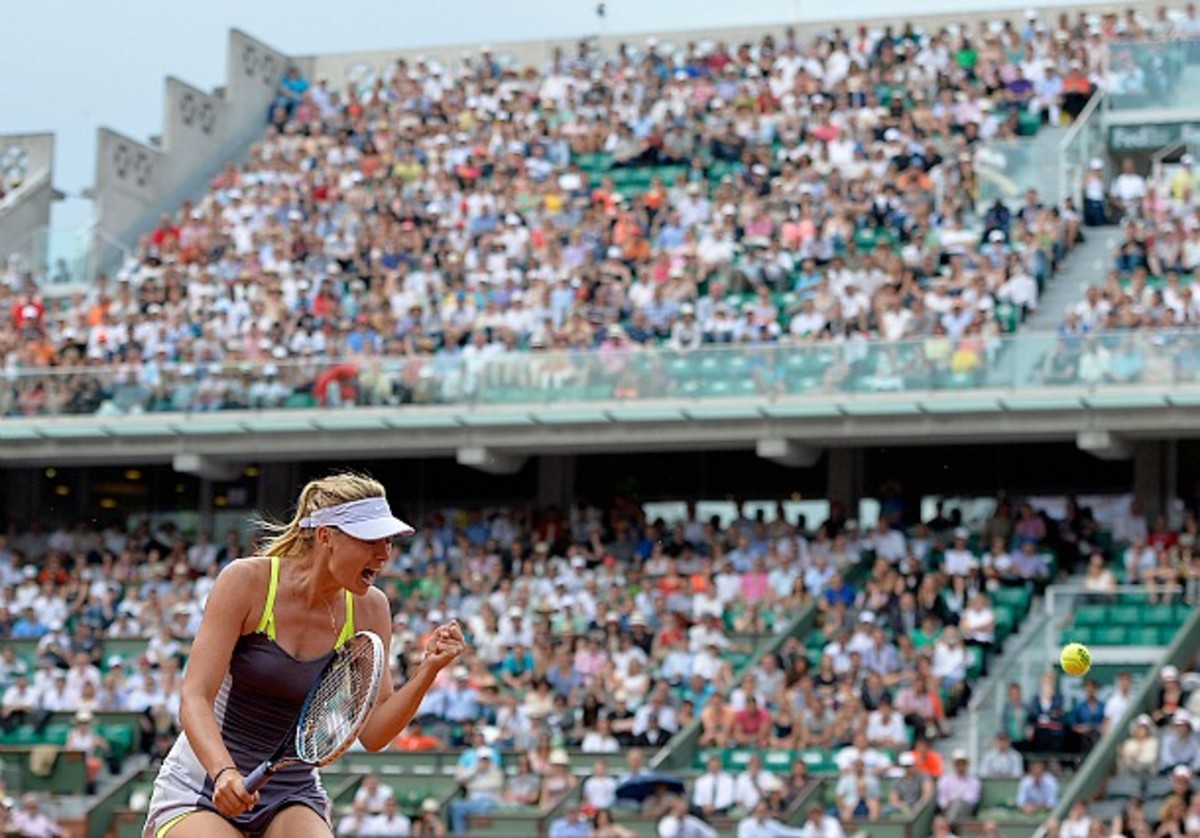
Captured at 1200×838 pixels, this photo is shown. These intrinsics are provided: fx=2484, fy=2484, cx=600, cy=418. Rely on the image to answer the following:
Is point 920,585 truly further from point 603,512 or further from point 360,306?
point 360,306

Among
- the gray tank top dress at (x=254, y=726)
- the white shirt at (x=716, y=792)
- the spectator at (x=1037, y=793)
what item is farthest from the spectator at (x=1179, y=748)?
the gray tank top dress at (x=254, y=726)

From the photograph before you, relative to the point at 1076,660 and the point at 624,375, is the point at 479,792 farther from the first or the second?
the point at 1076,660

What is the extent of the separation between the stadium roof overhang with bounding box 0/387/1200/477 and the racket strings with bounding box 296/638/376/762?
1940 cm

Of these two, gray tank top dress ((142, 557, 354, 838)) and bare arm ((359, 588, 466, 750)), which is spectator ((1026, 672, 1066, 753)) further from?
gray tank top dress ((142, 557, 354, 838))

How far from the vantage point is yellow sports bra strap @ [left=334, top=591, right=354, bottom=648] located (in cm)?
749

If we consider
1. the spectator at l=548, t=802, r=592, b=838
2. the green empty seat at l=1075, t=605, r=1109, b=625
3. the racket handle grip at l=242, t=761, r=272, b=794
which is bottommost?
the spectator at l=548, t=802, r=592, b=838

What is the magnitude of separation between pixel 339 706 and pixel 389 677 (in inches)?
17.5

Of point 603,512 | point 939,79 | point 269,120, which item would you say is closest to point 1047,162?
point 939,79

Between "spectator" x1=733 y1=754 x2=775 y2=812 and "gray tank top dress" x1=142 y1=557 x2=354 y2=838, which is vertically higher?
"gray tank top dress" x1=142 y1=557 x2=354 y2=838

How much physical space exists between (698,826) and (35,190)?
2134 centimetres

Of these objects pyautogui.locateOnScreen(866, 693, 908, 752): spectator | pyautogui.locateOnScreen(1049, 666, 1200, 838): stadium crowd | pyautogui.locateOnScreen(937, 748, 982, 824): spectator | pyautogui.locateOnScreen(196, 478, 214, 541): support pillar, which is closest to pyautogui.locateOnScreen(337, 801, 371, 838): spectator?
pyautogui.locateOnScreen(866, 693, 908, 752): spectator

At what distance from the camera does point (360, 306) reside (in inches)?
1225

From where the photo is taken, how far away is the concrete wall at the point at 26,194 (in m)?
38.0

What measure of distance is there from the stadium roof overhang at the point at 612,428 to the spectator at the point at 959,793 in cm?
584
